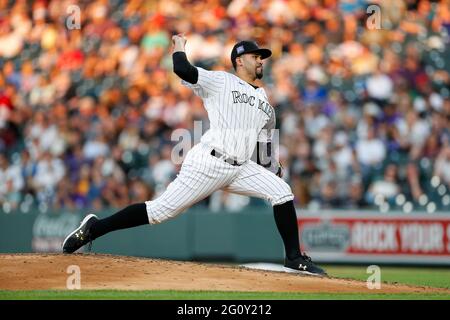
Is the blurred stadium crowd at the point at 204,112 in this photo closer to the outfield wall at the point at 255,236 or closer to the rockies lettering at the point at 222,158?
the outfield wall at the point at 255,236

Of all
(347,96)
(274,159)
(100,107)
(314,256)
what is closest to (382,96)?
(347,96)

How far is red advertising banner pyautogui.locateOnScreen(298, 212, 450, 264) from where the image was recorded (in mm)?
13359

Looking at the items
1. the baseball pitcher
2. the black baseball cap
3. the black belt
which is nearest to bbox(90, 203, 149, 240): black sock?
the baseball pitcher

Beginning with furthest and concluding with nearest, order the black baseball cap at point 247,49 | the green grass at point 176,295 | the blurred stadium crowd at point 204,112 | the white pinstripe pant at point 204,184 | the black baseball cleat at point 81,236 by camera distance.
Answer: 1. the blurred stadium crowd at point 204,112
2. the black baseball cleat at point 81,236
3. the black baseball cap at point 247,49
4. the white pinstripe pant at point 204,184
5. the green grass at point 176,295

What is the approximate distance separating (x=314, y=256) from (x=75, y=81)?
19.4 feet

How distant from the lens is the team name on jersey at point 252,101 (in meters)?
7.90

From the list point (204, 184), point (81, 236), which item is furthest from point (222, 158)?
point (81, 236)

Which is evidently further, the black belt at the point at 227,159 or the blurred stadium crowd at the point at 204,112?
the blurred stadium crowd at the point at 204,112

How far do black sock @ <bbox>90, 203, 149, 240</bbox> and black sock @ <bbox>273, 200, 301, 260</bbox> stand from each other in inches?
45.2

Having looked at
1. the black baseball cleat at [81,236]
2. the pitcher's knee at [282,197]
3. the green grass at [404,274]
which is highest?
the pitcher's knee at [282,197]

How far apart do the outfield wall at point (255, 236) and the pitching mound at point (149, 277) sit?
5362 millimetres

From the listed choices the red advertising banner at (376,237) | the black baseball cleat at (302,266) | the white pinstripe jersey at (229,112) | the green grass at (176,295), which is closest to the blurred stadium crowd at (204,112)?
the red advertising banner at (376,237)

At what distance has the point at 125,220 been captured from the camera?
801 centimetres

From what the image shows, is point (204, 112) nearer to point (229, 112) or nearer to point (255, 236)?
point (255, 236)
